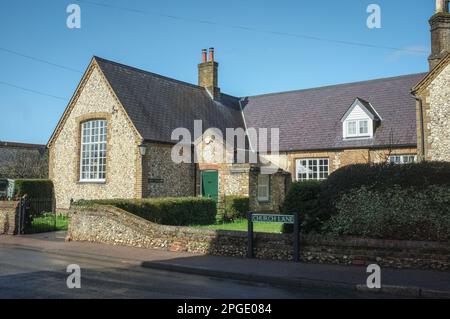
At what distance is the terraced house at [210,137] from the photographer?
2073 cm

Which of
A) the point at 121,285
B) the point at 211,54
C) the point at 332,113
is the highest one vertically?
the point at 211,54

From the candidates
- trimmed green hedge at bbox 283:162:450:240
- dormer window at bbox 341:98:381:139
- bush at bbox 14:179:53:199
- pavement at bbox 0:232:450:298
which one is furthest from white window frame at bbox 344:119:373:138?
bush at bbox 14:179:53:199

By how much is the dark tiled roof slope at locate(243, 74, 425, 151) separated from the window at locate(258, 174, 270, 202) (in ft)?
9.80

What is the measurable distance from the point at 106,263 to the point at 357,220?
6.69m

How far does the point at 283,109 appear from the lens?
29703 mm

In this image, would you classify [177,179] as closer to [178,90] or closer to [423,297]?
[178,90]

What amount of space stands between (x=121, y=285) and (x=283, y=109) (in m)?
22.6

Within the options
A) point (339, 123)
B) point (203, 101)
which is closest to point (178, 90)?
point (203, 101)

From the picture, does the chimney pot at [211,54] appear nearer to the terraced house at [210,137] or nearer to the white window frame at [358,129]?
the terraced house at [210,137]

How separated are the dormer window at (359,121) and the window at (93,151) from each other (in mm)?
13272

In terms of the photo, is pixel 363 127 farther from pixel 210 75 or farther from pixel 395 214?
pixel 395 214

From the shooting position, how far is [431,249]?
32.4 ft

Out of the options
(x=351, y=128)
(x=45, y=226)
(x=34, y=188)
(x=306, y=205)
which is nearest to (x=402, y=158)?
(x=351, y=128)

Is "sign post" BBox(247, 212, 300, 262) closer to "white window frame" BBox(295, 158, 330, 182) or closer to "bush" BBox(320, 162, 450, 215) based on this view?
"bush" BBox(320, 162, 450, 215)
